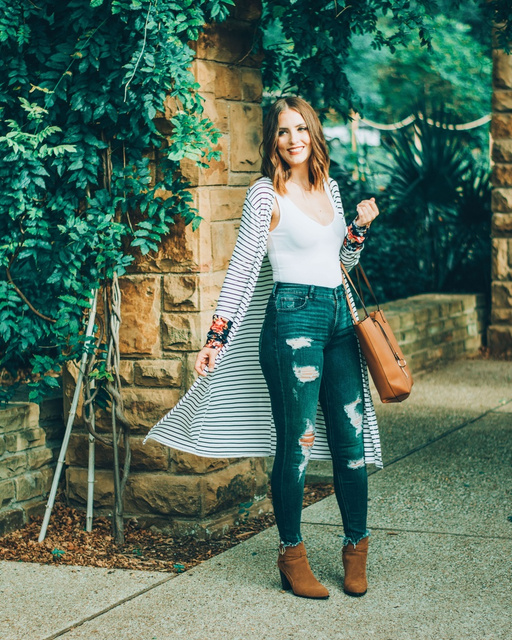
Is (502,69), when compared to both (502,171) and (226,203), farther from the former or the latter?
(226,203)

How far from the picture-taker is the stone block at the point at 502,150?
8523 millimetres

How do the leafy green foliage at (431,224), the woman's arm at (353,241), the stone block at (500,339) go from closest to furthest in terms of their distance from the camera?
the woman's arm at (353,241)
the stone block at (500,339)
the leafy green foliage at (431,224)

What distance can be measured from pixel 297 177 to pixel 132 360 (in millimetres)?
1273

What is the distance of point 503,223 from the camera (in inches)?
336

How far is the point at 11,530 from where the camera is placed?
4426 mm

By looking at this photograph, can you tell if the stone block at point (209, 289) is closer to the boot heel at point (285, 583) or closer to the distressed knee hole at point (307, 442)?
the distressed knee hole at point (307, 442)

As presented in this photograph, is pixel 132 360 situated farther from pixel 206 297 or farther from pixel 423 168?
pixel 423 168

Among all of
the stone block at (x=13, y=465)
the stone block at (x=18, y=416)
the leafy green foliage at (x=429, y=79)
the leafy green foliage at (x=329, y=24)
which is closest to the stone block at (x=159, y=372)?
the stone block at (x=18, y=416)

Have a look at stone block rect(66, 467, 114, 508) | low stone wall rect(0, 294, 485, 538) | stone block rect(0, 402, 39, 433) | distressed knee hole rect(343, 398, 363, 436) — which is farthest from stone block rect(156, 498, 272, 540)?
distressed knee hole rect(343, 398, 363, 436)

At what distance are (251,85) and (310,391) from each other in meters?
1.75

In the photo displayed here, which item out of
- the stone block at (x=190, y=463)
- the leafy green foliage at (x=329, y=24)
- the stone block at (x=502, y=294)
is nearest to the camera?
the stone block at (x=190, y=463)

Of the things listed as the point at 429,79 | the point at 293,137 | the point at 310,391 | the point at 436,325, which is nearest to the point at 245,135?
the point at 293,137

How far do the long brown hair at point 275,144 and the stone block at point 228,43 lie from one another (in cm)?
78

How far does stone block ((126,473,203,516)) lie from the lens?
4.31 metres
